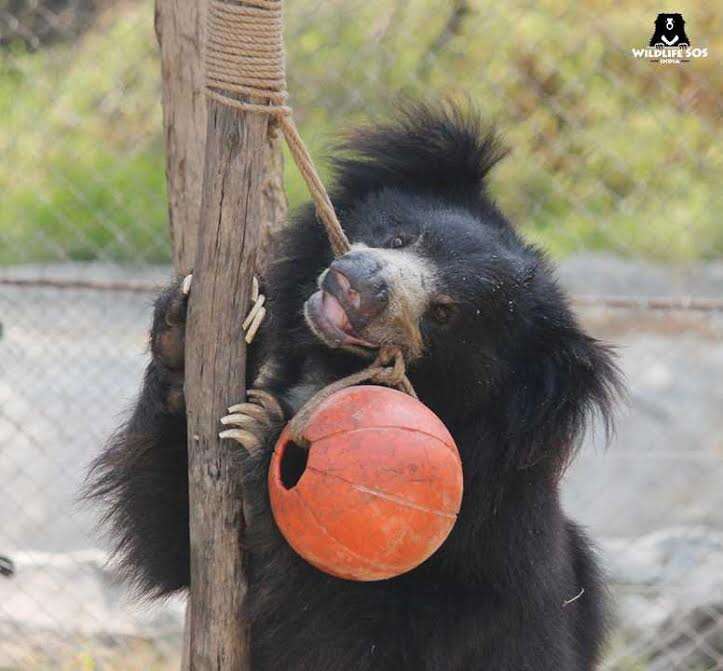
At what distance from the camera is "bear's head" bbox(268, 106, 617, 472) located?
3178mm

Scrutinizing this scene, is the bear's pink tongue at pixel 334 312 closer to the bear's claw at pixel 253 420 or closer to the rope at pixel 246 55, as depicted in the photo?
the bear's claw at pixel 253 420

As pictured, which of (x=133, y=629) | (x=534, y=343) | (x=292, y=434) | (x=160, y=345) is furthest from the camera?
(x=133, y=629)

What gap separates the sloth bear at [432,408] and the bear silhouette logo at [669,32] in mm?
3017

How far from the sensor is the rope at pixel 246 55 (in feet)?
9.32

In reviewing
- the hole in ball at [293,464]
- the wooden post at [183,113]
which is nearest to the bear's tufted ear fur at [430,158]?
the wooden post at [183,113]

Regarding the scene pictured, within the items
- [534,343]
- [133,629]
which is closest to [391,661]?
[534,343]

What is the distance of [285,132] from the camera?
2938 mm

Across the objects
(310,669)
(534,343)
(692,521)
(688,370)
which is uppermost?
(534,343)

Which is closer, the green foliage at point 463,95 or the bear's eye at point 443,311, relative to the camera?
the bear's eye at point 443,311

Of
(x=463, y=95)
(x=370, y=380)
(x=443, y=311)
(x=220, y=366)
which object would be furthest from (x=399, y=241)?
(x=463, y=95)

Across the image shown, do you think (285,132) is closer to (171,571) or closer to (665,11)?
(171,571)

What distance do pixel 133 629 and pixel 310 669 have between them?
2.88 m

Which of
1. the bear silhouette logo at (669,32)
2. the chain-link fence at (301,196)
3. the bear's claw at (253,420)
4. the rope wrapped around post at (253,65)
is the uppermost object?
the rope wrapped around post at (253,65)

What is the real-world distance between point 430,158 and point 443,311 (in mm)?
669
